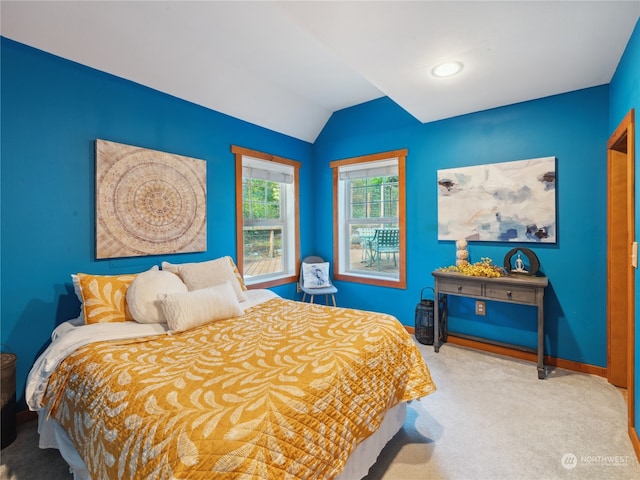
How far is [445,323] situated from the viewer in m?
3.43

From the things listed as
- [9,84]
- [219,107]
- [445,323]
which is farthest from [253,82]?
[445,323]

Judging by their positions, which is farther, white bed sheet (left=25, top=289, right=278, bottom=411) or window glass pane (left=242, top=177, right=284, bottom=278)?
window glass pane (left=242, top=177, right=284, bottom=278)

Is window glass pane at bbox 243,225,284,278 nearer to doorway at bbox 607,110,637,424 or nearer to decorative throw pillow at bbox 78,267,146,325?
decorative throw pillow at bbox 78,267,146,325

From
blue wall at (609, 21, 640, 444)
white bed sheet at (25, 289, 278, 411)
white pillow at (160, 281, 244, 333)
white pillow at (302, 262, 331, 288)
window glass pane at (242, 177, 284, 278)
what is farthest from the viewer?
white pillow at (302, 262, 331, 288)

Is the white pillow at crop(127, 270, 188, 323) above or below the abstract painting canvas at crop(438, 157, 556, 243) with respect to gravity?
below

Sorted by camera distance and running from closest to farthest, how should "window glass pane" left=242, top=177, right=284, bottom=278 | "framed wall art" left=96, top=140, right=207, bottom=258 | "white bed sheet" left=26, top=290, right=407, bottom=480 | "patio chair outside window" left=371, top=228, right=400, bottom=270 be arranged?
"white bed sheet" left=26, top=290, right=407, bottom=480 → "framed wall art" left=96, top=140, right=207, bottom=258 → "window glass pane" left=242, top=177, right=284, bottom=278 → "patio chair outside window" left=371, top=228, right=400, bottom=270

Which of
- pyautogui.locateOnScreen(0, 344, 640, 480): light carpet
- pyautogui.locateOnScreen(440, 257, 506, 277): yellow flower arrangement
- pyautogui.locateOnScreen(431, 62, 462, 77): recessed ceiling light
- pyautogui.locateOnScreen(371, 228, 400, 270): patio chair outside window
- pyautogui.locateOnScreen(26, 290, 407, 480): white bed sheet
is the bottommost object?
pyautogui.locateOnScreen(0, 344, 640, 480): light carpet

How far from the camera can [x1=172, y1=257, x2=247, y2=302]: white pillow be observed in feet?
7.96

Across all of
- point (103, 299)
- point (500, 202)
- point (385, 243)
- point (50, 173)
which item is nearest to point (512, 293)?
point (500, 202)

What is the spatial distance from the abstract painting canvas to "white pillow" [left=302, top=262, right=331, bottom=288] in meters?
1.52

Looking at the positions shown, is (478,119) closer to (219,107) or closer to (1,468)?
(219,107)

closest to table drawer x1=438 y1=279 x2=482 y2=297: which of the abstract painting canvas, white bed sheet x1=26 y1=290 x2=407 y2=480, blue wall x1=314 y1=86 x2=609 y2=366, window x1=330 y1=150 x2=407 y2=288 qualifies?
blue wall x1=314 y1=86 x2=609 y2=366

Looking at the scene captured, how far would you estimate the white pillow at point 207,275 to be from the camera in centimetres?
243

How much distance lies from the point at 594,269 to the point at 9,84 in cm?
466
